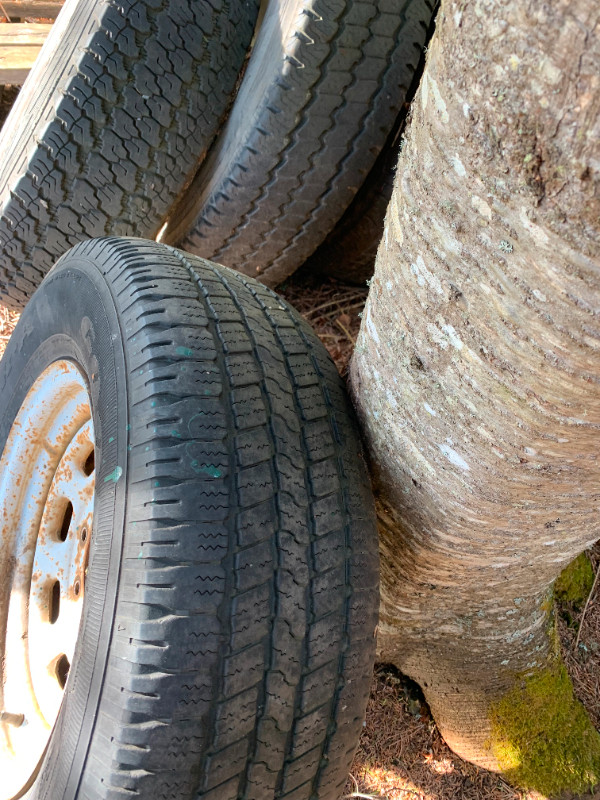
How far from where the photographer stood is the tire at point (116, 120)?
1931 millimetres

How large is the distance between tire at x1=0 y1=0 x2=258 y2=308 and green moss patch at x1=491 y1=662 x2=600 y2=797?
2.04 meters

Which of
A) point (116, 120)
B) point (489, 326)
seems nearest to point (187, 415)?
point (489, 326)

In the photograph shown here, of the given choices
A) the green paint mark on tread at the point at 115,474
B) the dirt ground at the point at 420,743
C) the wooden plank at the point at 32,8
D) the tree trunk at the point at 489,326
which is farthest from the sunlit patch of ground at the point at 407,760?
the wooden plank at the point at 32,8

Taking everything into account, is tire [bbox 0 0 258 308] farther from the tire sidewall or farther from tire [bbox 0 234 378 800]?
tire [bbox 0 234 378 800]

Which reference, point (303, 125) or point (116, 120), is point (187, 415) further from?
point (116, 120)

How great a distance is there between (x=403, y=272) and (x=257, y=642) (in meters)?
0.70

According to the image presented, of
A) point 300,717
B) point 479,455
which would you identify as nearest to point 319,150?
point 479,455

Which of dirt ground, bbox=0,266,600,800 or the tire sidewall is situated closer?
the tire sidewall

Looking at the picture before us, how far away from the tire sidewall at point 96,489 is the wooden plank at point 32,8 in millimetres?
2774

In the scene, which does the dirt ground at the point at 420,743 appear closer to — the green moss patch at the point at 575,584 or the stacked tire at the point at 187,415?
the green moss patch at the point at 575,584

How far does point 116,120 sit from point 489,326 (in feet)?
5.12

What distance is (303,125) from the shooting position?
1870mm

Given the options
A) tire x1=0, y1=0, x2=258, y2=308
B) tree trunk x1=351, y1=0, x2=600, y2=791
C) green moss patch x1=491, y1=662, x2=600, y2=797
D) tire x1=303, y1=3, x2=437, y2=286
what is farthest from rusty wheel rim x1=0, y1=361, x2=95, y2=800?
green moss patch x1=491, y1=662, x2=600, y2=797

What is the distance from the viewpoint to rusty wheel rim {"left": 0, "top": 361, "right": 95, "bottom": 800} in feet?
5.60
